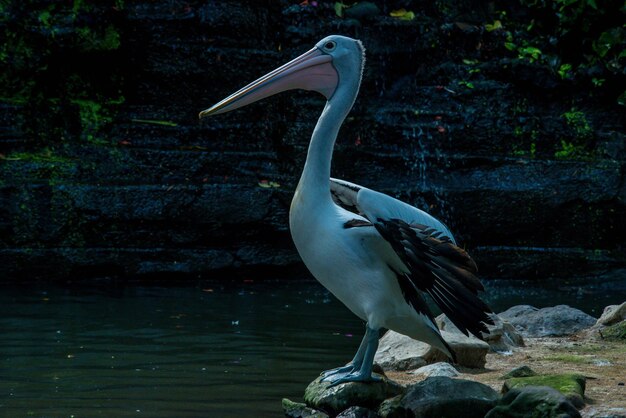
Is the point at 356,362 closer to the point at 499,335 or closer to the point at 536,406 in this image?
the point at 536,406

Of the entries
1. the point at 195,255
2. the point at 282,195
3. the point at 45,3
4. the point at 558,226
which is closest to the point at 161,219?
the point at 195,255

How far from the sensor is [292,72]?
5.30 m

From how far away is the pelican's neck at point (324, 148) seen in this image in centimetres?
480

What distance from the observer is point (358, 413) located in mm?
4570

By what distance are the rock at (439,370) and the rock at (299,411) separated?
0.85 m

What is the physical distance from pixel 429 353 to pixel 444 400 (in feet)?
4.76

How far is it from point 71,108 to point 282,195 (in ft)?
9.55

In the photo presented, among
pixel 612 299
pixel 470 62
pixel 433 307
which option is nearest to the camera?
pixel 433 307

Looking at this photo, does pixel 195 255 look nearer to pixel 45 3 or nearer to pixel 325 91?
pixel 45 3

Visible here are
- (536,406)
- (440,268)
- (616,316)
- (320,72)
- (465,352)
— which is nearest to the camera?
(536,406)

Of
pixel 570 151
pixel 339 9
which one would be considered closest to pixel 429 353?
pixel 570 151

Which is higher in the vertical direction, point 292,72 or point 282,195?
point 292,72

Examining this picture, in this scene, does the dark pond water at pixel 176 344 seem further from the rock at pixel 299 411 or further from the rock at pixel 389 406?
the rock at pixel 389 406

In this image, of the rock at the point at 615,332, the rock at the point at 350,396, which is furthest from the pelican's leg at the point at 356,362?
the rock at the point at 615,332
